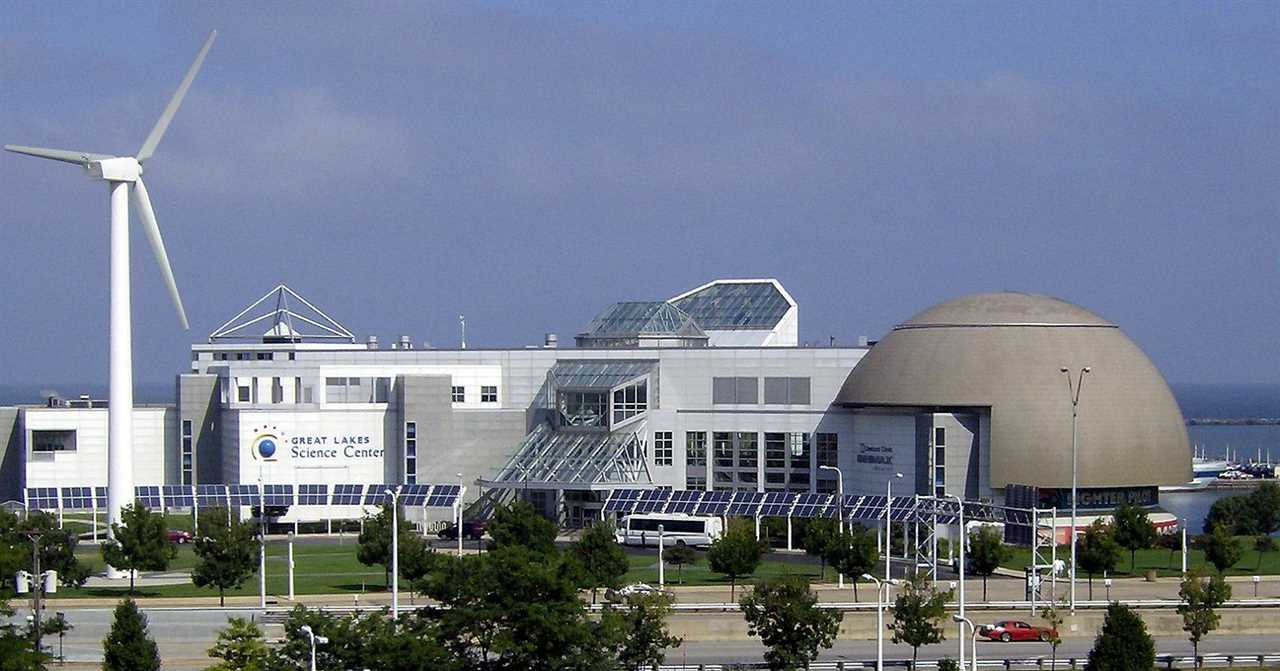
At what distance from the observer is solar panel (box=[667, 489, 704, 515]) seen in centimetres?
12206

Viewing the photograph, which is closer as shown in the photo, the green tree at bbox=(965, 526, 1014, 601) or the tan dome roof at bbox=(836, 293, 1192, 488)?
the green tree at bbox=(965, 526, 1014, 601)

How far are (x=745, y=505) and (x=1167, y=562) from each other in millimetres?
25864

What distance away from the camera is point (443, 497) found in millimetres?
131000

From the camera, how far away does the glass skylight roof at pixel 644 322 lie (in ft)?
463

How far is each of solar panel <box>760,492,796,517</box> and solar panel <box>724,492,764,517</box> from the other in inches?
14.3

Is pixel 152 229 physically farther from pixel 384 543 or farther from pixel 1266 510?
pixel 1266 510

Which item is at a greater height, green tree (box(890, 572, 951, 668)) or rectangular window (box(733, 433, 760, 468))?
rectangular window (box(733, 433, 760, 468))

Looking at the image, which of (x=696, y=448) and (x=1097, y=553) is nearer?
(x=1097, y=553)

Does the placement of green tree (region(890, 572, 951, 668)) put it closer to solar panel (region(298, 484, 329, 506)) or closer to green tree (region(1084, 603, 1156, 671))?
green tree (region(1084, 603, 1156, 671))

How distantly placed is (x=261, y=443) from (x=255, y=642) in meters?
72.4

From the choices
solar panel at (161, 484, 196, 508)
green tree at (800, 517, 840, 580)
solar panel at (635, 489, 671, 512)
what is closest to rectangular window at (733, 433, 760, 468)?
solar panel at (635, 489, 671, 512)

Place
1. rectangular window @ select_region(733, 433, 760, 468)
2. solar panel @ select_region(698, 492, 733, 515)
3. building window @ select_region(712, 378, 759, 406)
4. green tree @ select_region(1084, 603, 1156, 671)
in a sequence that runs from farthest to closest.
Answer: building window @ select_region(712, 378, 759, 406) → rectangular window @ select_region(733, 433, 760, 468) → solar panel @ select_region(698, 492, 733, 515) → green tree @ select_region(1084, 603, 1156, 671)

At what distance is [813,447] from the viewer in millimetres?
129125

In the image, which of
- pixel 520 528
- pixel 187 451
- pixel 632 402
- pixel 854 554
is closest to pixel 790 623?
pixel 854 554
